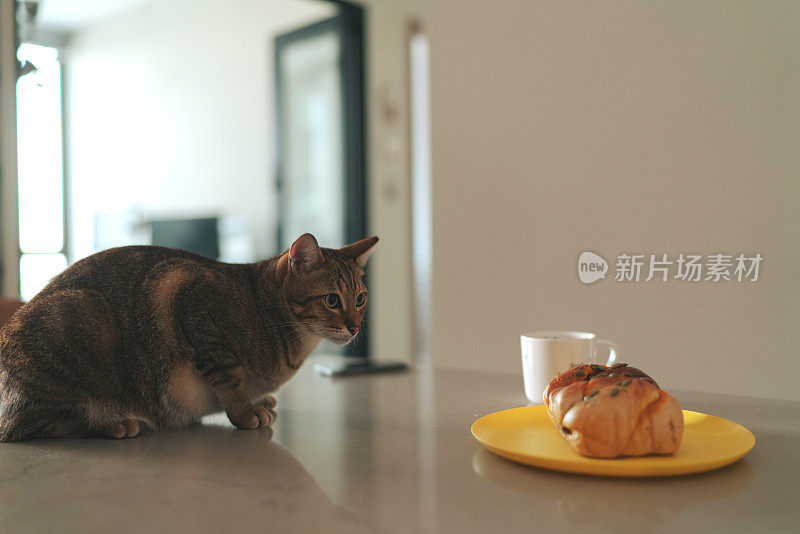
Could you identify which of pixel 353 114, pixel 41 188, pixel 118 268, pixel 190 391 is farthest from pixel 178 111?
pixel 190 391

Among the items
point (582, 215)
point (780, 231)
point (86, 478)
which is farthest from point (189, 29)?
point (86, 478)

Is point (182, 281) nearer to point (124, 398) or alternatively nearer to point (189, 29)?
point (124, 398)

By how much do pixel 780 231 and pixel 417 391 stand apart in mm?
934

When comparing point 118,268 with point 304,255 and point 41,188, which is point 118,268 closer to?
point 304,255

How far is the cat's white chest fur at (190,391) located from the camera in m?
0.78

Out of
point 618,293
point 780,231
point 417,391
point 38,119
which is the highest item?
point 38,119

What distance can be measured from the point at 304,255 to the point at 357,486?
36 cm

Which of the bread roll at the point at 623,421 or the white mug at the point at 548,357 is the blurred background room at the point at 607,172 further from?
the bread roll at the point at 623,421

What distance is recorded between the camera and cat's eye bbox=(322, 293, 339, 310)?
0.84 m

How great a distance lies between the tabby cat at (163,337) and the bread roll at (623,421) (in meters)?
0.37

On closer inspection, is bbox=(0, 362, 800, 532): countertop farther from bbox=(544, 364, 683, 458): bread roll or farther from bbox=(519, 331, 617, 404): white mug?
bbox=(519, 331, 617, 404): white mug

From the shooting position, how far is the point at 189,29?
4.72 meters

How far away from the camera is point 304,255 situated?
83 cm

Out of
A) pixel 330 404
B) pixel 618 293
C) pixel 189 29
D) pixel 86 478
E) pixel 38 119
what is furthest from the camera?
pixel 38 119
